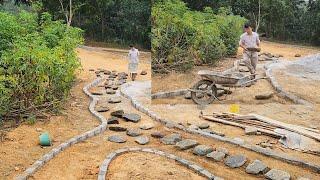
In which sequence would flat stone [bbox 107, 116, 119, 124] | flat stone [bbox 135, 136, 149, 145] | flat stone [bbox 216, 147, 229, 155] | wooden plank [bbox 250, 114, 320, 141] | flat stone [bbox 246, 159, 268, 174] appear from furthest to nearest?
flat stone [bbox 107, 116, 119, 124] → flat stone [bbox 135, 136, 149, 145] → wooden plank [bbox 250, 114, 320, 141] → flat stone [bbox 216, 147, 229, 155] → flat stone [bbox 246, 159, 268, 174]

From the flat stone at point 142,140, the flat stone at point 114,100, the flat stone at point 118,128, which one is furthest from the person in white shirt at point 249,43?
the flat stone at point 114,100

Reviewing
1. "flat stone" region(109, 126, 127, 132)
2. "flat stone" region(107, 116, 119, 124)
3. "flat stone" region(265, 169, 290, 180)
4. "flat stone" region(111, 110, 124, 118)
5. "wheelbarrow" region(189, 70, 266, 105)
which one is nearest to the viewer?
"flat stone" region(265, 169, 290, 180)

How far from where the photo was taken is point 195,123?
5.87 m

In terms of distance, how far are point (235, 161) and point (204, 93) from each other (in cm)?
115

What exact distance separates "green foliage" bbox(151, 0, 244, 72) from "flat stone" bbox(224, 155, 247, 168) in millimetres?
1132

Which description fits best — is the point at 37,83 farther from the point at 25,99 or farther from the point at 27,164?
the point at 27,164

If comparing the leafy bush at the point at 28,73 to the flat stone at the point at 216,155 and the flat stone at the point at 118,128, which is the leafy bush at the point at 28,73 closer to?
the flat stone at the point at 118,128

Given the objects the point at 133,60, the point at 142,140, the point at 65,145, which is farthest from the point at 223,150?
the point at 133,60

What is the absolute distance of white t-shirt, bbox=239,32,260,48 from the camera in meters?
4.73

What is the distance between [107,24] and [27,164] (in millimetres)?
7620

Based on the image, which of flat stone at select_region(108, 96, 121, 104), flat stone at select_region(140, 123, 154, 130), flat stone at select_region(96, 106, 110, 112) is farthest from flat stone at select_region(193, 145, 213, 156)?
flat stone at select_region(108, 96, 121, 104)

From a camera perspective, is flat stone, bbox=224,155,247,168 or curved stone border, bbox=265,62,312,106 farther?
curved stone border, bbox=265,62,312,106

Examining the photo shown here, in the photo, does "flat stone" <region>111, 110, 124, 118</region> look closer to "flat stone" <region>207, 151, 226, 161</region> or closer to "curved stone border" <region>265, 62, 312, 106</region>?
"flat stone" <region>207, 151, 226, 161</region>

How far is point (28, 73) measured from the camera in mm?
5938
